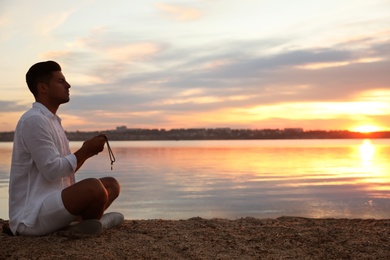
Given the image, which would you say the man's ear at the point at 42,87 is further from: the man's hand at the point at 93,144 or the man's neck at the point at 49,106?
the man's hand at the point at 93,144

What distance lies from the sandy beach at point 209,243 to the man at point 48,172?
0.19 m

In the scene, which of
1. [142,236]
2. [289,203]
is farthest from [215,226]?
[289,203]

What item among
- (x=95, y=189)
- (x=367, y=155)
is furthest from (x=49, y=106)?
(x=367, y=155)

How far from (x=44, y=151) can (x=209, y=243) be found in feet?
5.91

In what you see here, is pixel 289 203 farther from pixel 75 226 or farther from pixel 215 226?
pixel 75 226

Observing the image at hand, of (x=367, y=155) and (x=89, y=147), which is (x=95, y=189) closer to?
(x=89, y=147)

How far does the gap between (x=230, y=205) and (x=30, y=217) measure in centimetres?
561

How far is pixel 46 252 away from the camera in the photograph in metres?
4.27

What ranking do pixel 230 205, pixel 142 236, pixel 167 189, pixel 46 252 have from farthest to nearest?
pixel 167 189 → pixel 230 205 → pixel 142 236 → pixel 46 252

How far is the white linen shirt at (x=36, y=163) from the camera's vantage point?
4.40 m

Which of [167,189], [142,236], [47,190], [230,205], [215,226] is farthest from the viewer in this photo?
[167,189]

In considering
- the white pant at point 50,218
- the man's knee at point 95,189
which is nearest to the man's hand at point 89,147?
the man's knee at point 95,189

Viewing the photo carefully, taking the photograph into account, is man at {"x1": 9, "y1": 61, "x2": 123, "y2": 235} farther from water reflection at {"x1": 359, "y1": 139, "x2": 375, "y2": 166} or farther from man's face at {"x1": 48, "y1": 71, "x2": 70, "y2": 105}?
water reflection at {"x1": 359, "y1": 139, "x2": 375, "y2": 166}

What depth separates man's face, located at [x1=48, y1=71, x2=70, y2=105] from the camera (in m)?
4.65
